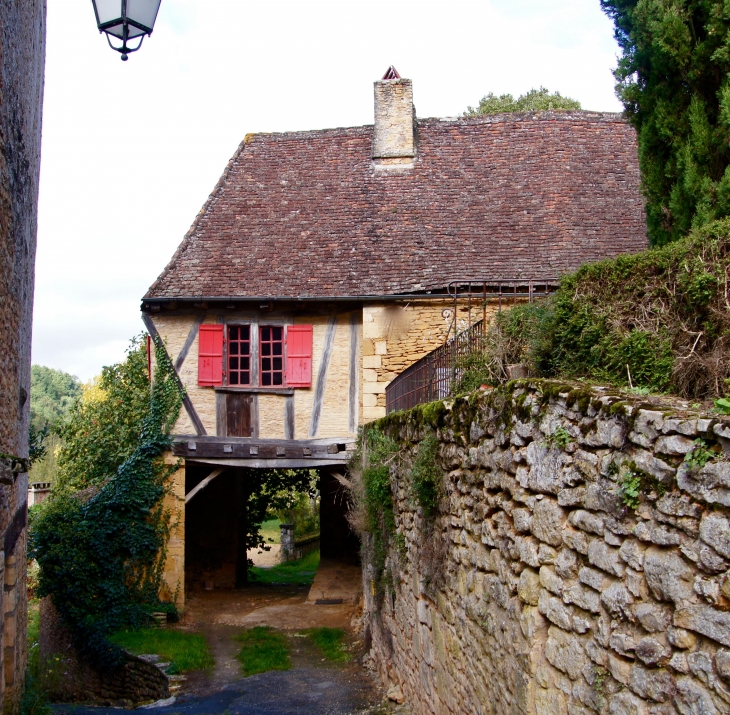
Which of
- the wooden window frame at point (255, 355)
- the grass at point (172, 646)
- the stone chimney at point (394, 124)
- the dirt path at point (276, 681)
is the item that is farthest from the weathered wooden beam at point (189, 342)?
the stone chimney at point (394, 124)

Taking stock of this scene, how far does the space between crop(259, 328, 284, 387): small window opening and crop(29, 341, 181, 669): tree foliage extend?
149 cm

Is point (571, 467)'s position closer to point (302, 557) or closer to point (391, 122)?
point (391, 122)

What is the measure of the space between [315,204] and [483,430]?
9871mm

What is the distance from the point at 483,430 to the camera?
4.68 meters

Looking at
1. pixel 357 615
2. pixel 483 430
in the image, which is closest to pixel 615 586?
pixel 483 430

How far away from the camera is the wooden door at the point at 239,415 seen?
1273 cm

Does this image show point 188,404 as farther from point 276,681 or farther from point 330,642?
point 276,681

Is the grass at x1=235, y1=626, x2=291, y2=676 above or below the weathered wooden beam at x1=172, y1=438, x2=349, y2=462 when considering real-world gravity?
below

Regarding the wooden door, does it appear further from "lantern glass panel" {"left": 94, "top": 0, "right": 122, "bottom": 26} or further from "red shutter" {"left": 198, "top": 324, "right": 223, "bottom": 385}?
"lantern glass panel" {"left": 94, "top": 0, "right": 122, "bottom": 26}

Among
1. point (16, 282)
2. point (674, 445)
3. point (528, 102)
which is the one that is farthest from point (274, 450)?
point (528, 102)

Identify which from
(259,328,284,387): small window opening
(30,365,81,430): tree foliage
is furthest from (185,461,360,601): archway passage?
(30,365,81,430): tree foliage

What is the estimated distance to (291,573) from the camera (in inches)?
833

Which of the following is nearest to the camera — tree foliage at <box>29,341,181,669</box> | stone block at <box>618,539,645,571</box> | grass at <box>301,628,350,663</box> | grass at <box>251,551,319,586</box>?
stone block at <box>618,539,645,571</box>

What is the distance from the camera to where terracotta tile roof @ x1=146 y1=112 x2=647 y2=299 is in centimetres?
1237
